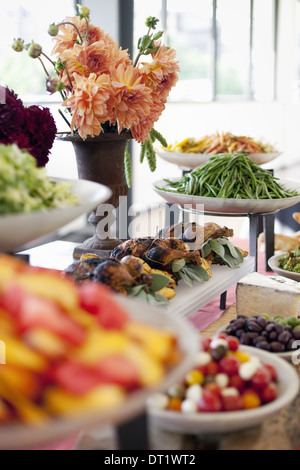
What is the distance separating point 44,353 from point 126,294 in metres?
0.59

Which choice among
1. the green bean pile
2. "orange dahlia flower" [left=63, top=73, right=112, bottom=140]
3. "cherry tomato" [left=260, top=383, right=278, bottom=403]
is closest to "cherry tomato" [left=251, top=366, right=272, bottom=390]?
"cherry tomato" [left=260, top=383, right=278, bottom=403]

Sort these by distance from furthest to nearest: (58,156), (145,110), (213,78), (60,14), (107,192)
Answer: (213,78), (58,156), (60,14), (145,110), (107,192)

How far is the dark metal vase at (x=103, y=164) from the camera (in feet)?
4.78

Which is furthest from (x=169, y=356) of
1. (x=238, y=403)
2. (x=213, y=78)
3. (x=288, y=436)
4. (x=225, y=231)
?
(x=213, y=78)

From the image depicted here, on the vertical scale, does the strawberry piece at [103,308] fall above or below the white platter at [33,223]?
below

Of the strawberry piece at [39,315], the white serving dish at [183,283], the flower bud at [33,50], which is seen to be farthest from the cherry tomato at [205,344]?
the flower bud at [33,50]

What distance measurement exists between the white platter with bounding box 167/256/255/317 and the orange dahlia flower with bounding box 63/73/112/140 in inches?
16.9

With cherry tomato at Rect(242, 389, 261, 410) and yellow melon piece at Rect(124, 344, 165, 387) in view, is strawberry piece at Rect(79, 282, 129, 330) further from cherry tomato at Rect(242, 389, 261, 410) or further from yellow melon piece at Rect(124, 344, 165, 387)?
cherry tomato at Rect(242, 389, 261, 410)

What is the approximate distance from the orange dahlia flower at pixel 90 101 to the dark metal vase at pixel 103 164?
15 centimetres

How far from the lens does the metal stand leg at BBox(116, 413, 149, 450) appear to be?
564 mm

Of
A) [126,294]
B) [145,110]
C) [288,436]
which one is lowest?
[288,436]

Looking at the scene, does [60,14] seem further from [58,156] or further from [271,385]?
[271,385]

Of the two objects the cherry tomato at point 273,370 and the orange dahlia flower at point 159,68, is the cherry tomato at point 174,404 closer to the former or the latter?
the cherry tomato at point 273,370

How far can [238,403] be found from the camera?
2.43 ft
